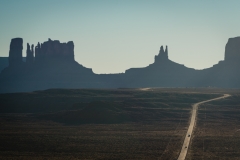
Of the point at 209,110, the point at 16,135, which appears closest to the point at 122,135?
the point at 16,135

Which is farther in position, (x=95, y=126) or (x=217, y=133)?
(x=95, y=126)

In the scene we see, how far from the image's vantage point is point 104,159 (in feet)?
148

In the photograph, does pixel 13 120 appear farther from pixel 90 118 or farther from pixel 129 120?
pixel 129 120

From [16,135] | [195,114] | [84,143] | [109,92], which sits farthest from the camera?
[109,92]

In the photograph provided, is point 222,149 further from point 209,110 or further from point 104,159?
point 209,110

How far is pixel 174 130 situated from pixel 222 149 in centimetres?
1692

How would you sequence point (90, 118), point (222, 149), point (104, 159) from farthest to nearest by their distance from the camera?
1. point (90, 118)
2. point (222, 149)
3. point (104, 159)

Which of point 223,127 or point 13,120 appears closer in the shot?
point 223,127

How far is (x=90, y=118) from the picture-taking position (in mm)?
82500

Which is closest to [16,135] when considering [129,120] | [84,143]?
[84,143]

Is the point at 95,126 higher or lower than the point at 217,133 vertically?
higher

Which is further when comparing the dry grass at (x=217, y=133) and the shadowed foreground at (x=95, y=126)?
the shadowed foreground at (x=95, y=126)

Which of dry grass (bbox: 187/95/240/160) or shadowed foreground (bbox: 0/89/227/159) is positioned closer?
dry grass (bbox: 187/95/240/160)

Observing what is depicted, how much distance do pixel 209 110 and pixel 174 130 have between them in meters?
28.9
